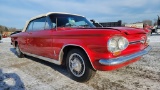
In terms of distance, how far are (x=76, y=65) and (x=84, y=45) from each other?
1.96 ft

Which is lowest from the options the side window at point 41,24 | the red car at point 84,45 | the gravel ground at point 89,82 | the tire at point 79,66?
the gravel ground at point 89,82

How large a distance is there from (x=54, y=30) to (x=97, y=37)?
1.40 meters

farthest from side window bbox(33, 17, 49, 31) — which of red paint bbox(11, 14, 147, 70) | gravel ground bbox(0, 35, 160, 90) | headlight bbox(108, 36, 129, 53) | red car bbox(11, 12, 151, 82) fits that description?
headlight bbox(108, 36, 129, 53)

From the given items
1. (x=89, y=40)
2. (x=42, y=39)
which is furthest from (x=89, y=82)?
(x=42, y=39)

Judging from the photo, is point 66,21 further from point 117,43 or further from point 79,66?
point 117,43

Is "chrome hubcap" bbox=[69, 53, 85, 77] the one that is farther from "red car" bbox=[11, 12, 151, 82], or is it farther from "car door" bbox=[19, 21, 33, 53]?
"car door" bbox=[19, 21, 33, 53]

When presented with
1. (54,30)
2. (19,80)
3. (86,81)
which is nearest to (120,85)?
(86,81)

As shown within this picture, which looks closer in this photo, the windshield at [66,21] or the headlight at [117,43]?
the headlight at [117,43]

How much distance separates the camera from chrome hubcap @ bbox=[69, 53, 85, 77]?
3.17 meters

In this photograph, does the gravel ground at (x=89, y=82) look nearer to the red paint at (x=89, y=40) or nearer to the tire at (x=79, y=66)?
the tire at (x=79, y=66)

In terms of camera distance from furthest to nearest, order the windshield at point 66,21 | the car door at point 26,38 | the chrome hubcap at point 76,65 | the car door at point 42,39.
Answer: the car door at point 26,38 < the windshield at point 66,21 < the car door at point 42,39 < the chrome hubcap at point 76,65

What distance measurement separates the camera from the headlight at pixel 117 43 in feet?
8.53

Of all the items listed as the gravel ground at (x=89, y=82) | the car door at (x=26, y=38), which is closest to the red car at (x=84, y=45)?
the gravel ground at (x=89, y=82)

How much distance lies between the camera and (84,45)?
2.90m
